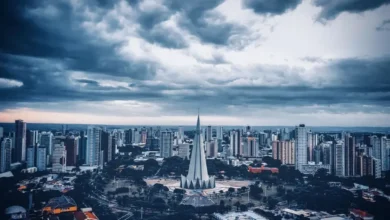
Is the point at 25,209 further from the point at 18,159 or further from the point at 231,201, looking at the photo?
Answer: the point at 18,159

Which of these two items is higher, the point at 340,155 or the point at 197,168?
the point at 340,155

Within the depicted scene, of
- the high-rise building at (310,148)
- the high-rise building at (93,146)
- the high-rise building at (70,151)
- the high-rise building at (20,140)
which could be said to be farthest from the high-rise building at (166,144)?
the high-rise building at (310,148)

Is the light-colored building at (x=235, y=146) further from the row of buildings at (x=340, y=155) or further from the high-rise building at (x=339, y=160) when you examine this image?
the high-rise building at (x=339, y=160)

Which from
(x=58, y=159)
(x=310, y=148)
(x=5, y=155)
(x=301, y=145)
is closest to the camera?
(x=5, y=155)

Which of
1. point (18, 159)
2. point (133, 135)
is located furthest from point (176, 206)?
point (133, 135)

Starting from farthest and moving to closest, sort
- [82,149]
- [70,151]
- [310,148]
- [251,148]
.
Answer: [251,148]
[82,149]
[310,148]
[70,151]

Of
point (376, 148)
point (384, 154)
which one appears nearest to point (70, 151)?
point (376, 148)

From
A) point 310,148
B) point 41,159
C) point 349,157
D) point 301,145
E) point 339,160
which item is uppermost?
point 301,145

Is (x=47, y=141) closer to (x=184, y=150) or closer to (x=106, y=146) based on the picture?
(x=106, y=146)
